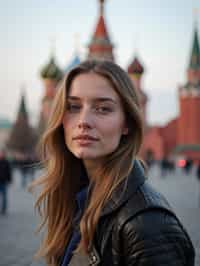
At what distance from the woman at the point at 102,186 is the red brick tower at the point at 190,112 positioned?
52.3m

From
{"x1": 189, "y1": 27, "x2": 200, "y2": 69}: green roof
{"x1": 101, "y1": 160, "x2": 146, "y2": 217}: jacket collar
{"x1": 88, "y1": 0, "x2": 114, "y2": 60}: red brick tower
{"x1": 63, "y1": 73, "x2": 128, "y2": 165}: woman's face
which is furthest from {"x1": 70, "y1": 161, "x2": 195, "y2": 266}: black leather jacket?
{"x1": 189, "y1": 27, "x2": 200, "y2": 69}: green roof

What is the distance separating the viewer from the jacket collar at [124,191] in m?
1.36

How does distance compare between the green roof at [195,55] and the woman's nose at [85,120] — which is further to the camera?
the green roof at [195,55]

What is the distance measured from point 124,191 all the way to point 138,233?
187 millimetres

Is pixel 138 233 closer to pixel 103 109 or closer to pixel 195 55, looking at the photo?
pixel 103 109

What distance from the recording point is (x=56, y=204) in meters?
1.82

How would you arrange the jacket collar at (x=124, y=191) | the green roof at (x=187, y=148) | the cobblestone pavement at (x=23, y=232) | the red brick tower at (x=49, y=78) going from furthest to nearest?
the red brick tower at (x=49, y=78)
the green roof at (x=187, y=148)
the cobblestone pavement at (x=23, y=232)
the jacket collar at (x=124, y=191)

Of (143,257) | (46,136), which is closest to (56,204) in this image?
(46,136)

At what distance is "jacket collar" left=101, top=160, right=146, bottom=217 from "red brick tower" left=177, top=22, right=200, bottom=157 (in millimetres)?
52509

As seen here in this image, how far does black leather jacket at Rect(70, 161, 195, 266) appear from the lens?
1.22 metres

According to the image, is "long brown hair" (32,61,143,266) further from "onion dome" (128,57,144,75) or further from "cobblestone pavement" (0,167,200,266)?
"onion dome" (128,57,144,75)

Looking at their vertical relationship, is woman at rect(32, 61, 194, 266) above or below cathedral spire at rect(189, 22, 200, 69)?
below

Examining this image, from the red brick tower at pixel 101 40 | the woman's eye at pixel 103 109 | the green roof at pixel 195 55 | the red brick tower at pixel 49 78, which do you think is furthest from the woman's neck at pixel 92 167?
the green roof at pixel 195 55

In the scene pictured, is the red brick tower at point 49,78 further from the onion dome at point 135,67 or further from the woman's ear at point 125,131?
the woman's ear at point 125,131
